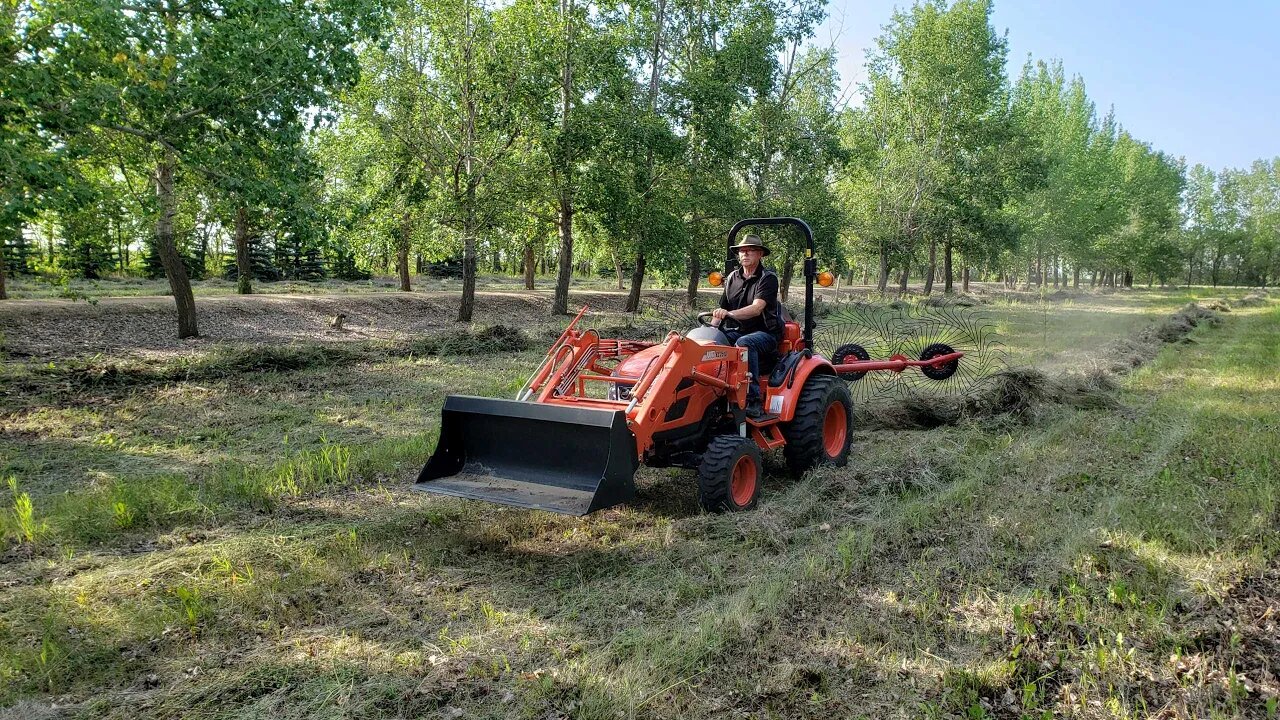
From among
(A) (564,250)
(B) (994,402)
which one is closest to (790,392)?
(B) (994,402)

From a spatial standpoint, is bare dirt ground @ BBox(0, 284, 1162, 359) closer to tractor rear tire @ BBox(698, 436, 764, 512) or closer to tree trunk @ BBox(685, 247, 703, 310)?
tree trunk @ BBox(685, 247, 703, 310)

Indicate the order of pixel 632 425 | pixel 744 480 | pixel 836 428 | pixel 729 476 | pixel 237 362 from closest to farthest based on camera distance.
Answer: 1. pixel 632 425
2. pixel 729 476
3. pixel 744 480
4. pixel 836 428
5. pixel 237 362

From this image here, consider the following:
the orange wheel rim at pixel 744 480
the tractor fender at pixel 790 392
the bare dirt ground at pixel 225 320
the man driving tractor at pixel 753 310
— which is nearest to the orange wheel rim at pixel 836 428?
the tractor fender at pixel 790 392

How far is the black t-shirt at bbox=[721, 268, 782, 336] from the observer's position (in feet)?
20.7

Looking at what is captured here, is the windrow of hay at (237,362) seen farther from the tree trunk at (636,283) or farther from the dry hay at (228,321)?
the tree trunk at (636,283)

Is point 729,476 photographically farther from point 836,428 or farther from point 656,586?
point 836,428

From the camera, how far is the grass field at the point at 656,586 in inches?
124

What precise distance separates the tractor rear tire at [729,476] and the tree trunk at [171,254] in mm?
11194

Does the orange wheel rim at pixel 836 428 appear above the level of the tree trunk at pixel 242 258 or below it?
below

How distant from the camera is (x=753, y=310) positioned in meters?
6.23

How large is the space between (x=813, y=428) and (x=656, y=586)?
2.65 meters

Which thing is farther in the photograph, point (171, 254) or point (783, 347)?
point (171, 254)

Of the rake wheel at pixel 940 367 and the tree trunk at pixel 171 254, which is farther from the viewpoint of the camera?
the tree trunk at pixel 171 254

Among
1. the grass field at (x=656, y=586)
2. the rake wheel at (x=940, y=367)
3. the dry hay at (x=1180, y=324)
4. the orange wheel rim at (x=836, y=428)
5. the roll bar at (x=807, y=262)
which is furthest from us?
the dry hay at (x=1180, y=324)
